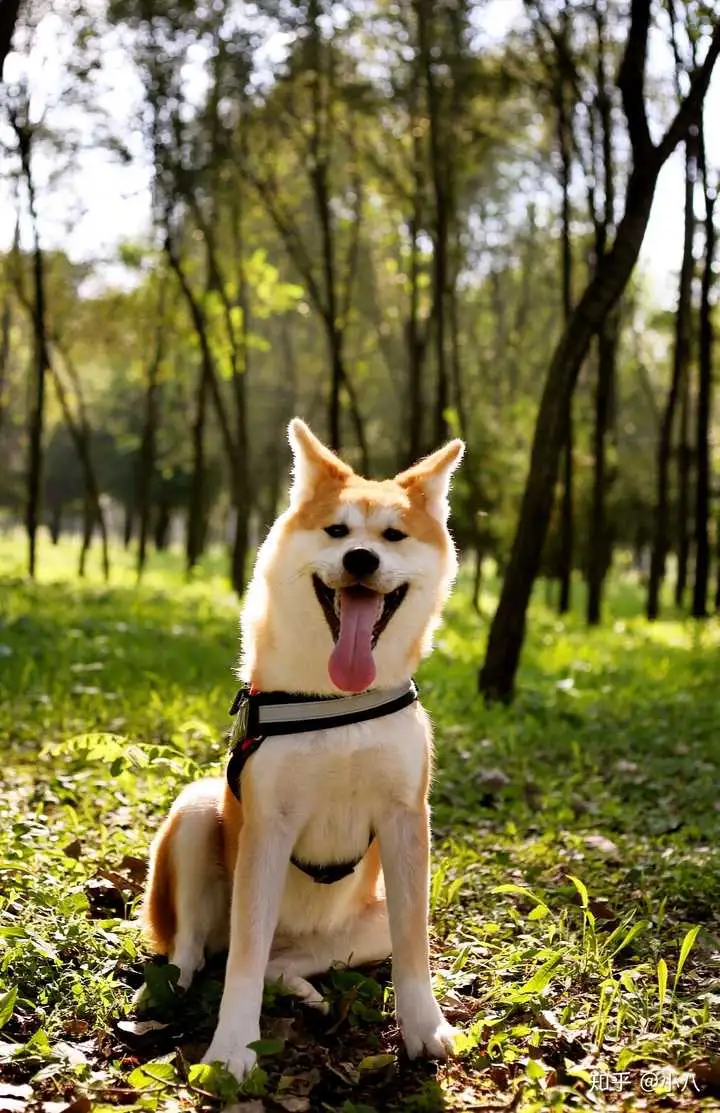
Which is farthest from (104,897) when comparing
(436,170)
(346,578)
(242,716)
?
(436,170)

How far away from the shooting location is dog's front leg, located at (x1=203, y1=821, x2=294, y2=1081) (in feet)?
10.7

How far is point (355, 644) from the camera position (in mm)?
3406

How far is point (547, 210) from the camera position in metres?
37.5

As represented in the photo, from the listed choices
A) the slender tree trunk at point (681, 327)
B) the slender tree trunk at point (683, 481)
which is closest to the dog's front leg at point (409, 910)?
the slender tree trunk at point (681, 327)

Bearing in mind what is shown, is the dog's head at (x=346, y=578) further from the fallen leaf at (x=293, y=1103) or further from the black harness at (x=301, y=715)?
the fallen leaf at (x=293, y=1103)

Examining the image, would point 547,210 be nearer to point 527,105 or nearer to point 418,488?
point 527,105

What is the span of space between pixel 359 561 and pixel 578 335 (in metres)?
6.17

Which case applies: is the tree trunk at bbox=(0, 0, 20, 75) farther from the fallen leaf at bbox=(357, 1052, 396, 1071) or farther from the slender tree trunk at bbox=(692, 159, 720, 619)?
the slender tree trunk at bbox=(692, 159, 720, 619)

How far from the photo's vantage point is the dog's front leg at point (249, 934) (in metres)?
3.26

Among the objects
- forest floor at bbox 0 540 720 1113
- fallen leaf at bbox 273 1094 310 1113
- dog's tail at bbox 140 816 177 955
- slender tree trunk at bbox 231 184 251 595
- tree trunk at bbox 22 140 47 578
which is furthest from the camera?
slender tree trunk at bbox 231 184 251 595

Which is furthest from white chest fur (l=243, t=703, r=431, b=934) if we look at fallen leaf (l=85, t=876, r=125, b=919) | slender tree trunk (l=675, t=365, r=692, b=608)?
slender tree trunk (l=675, t=365, r=692, b=608)

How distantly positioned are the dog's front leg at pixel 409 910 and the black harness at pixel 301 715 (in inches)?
6.3

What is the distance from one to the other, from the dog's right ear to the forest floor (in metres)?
1.70

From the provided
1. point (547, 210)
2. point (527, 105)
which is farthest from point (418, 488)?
point (547, 210)
